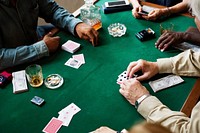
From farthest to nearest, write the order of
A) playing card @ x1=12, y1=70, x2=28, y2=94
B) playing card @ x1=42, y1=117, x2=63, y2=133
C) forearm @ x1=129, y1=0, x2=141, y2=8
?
forearm @ x1=129, y1=0, x2=141, y2=8 → playing card @ x1=12, y1=70, x2=28, y2=94 → playing card @ x1=42, y1=117, x2=63, y2=133

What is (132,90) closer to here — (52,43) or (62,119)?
(62,119)

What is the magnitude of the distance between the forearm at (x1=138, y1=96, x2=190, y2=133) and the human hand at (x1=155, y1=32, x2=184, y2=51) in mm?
467

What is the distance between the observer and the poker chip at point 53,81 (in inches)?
65.8

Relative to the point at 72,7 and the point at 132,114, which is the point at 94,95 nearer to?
the point at 132,114

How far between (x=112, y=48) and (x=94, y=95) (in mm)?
424

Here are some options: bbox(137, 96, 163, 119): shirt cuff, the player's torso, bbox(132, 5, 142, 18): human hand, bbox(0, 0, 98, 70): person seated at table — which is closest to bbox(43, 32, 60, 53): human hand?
bbox(0, 0, 98, 70): person seated at table

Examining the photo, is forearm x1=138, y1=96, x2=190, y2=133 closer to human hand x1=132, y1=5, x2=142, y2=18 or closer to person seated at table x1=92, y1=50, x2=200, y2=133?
person seated at table x1=92, y1=50, x2=200, y2=133

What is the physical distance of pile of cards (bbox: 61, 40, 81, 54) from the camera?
1895 millimetres

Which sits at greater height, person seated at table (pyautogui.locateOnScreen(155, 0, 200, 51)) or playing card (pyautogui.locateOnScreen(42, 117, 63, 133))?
person seated at table (pyautogui.locateOnScreen(155, 0, 200, 51))

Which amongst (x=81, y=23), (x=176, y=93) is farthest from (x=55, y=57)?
(x=176, y=93)

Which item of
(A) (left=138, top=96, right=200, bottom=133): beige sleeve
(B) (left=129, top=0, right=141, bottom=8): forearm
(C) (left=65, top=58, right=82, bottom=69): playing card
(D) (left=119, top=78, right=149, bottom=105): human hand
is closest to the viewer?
(A) (left=138, top=96, right=200, bottom=133): beige sleeve

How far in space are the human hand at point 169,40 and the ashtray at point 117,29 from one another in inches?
10.6

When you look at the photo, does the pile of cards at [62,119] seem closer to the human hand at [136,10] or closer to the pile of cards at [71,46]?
the pile of cards at [71,46]

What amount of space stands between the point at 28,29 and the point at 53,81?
633 mm
